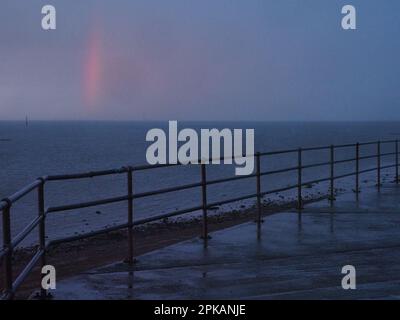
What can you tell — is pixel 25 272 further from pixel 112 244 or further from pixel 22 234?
pixel 112 244

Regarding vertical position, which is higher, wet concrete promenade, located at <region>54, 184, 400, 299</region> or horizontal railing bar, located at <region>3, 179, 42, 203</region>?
horizontal railing bar, located at <region>3, 179, 42, 203</region>

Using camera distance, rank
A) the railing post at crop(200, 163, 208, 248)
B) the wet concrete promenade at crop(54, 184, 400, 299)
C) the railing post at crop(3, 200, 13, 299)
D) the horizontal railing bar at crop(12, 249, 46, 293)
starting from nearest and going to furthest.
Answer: the railing post at crop(3, 200, 13, 299)
the horizontal railing bar at crop(12, 249, 46, 293)
the wet concrete promenade at crop(54, 184, 400, 299)
the railing post at crop(200, 163, 208, 248)

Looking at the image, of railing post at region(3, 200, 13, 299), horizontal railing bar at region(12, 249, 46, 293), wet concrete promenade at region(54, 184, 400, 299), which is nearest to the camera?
railing post at region(3, 200, 13, 299)

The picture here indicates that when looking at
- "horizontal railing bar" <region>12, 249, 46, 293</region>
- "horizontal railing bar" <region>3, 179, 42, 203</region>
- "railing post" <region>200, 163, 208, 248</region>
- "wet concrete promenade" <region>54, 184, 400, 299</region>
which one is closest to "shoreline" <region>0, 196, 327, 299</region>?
"railing post" <region>200, 163, 208, 248</region>

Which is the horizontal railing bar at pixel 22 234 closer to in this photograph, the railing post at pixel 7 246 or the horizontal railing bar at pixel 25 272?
the railing post at pixel 7 246

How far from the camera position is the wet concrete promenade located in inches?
232

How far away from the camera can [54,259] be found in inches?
465

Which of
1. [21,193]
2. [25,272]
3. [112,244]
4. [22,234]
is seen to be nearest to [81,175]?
[25,272]

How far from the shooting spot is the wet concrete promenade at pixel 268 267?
5.89 meters

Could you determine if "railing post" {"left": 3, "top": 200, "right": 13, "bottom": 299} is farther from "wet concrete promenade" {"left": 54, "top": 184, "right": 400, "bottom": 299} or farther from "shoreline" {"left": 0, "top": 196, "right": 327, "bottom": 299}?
"shoreline" {"left": 0, "top": 196, "right": 327, "bottom": 299}
